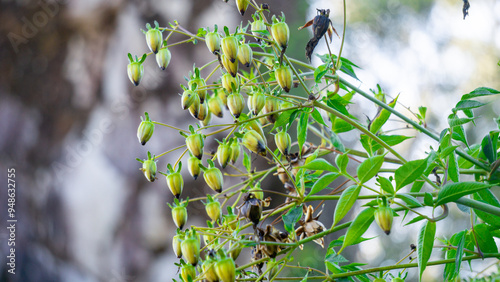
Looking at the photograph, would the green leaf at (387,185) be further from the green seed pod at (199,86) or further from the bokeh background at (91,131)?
the bokeh background at (91,131)

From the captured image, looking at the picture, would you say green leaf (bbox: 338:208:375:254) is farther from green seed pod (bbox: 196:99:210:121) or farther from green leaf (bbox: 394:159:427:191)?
green seed pod (bbox: 196:99:210:121)

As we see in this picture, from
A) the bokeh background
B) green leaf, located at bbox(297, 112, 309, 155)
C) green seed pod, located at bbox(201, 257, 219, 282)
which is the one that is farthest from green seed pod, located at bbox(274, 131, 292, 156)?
the bokeh background

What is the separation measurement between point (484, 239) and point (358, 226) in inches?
5.2

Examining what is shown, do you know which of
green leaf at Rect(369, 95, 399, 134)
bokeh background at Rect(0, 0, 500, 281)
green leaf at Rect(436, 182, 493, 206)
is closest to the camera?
green leaf at Rect(436, 182, 493, 206)

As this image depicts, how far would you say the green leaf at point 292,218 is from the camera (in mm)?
353

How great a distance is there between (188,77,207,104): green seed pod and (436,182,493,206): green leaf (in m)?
0.18

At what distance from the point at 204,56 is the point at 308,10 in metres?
0.31

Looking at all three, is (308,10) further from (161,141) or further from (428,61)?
(428,61)

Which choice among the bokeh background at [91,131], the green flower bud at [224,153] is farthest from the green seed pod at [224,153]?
the bokeh background at [91,131]

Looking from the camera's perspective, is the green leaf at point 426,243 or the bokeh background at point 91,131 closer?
the green leaf at point 426,243

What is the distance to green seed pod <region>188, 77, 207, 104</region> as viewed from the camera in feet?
1.15

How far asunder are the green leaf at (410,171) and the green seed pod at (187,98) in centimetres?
15

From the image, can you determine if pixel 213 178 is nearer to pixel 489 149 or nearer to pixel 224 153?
pixel 224 153

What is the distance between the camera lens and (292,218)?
357 mm
